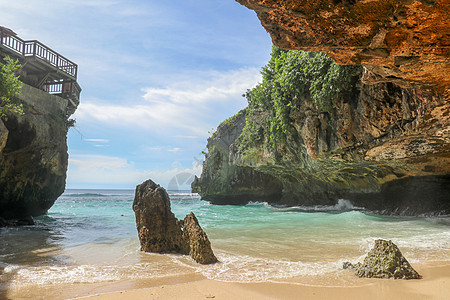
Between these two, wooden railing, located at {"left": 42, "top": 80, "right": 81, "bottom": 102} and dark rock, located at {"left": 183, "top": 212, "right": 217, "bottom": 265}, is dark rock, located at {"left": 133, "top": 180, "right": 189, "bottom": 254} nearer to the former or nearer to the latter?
dark rock, located at {"left": 183, "top": 212, "right": 217, "bottom": 265}

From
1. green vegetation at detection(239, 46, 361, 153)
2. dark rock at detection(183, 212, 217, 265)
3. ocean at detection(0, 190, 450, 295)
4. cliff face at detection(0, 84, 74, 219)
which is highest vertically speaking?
green vegetation at detection(239, 46, 361, 153)

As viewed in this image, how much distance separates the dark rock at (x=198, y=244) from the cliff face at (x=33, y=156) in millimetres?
9674

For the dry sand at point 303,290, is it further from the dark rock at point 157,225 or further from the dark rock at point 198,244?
the dark rock at point 157,225

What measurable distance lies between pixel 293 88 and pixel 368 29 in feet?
26.6

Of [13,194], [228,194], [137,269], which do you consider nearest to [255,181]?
[228,194]

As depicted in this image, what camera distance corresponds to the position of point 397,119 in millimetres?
7816

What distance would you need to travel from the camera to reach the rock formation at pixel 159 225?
20.4ft

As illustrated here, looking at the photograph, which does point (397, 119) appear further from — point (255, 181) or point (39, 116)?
point (255, 181)

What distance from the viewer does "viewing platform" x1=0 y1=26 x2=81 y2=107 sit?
46.5 feet

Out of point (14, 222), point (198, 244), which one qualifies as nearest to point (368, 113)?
point (198, 244)

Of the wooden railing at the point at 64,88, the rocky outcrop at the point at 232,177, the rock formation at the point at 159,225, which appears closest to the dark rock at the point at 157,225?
the rock formation at the point at 159,225

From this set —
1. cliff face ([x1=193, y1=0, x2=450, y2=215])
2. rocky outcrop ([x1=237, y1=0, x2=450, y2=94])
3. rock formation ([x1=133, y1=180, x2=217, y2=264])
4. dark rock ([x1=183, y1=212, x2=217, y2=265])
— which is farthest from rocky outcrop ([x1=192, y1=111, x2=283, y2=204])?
rocky outcrop ([x1=237, y1=0, x2=450, y2=94])

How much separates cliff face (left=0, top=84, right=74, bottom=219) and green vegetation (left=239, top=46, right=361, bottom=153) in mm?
10602

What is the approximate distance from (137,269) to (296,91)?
8.51m
